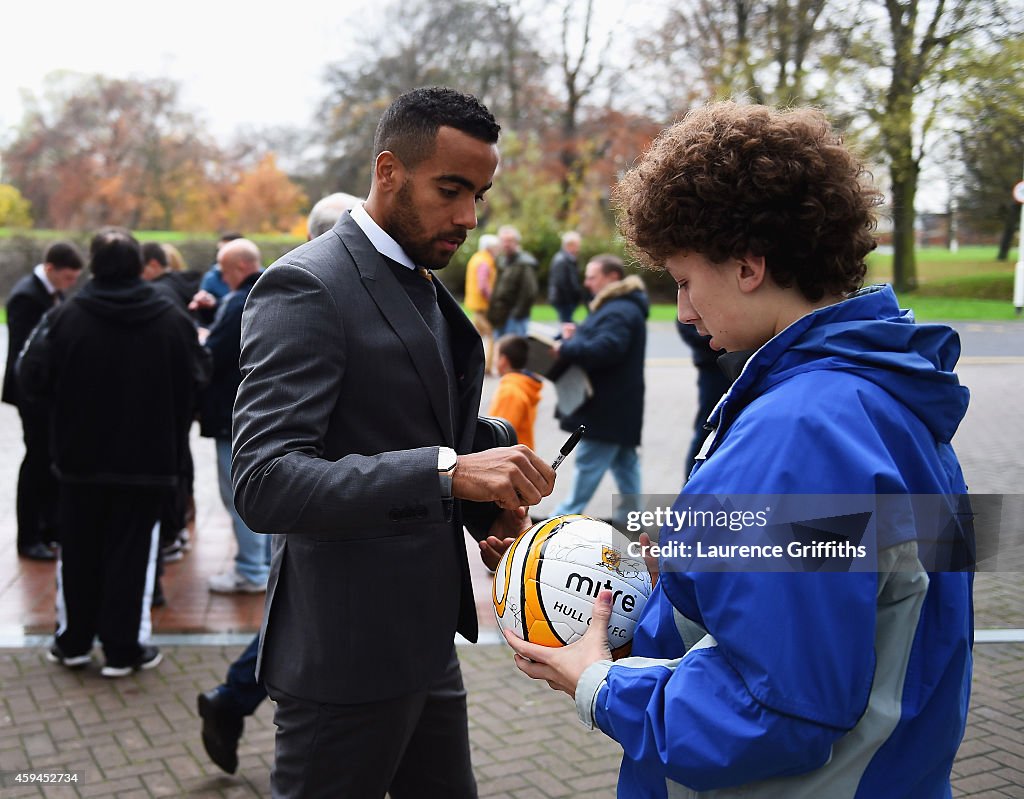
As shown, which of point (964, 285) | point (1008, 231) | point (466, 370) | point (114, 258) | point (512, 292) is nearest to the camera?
point (466, 370)

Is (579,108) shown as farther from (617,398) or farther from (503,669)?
(503,669)

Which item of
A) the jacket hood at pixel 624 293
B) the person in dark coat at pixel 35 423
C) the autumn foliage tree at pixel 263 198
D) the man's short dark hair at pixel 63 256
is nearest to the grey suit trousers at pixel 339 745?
the jacket hood at pixel 624 293

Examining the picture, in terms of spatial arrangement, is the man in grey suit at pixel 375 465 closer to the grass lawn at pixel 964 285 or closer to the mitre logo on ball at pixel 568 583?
the mitre logo on ball at pixel 568 583

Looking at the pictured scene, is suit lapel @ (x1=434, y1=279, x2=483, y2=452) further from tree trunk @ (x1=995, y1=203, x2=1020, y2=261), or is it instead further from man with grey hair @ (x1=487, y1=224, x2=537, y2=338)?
man with grey hair @ (x1=487, y1=224, x2=537, y2=338)

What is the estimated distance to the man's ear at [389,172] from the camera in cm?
235

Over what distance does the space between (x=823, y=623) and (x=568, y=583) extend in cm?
71

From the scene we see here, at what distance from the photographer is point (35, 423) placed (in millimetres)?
6477

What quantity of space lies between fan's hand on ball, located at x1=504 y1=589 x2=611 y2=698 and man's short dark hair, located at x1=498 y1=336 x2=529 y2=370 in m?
4.46

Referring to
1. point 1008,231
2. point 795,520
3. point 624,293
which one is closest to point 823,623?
point 795,520

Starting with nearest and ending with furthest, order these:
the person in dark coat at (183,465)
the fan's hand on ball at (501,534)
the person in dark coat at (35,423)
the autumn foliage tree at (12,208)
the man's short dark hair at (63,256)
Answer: the fan's hand on ball at (501,534) → the person in dark coat at (183,465) → the person in dark coat at (35,423) → the man's short dark hair at (63,256) → the autumn foliage tree at (12,208)

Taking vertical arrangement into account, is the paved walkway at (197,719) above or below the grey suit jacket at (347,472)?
below

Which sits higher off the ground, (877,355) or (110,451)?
(877,355)

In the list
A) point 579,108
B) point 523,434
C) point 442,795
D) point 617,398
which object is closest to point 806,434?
point 442,795

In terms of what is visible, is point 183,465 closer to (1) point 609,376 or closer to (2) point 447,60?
(1) point 609,376
